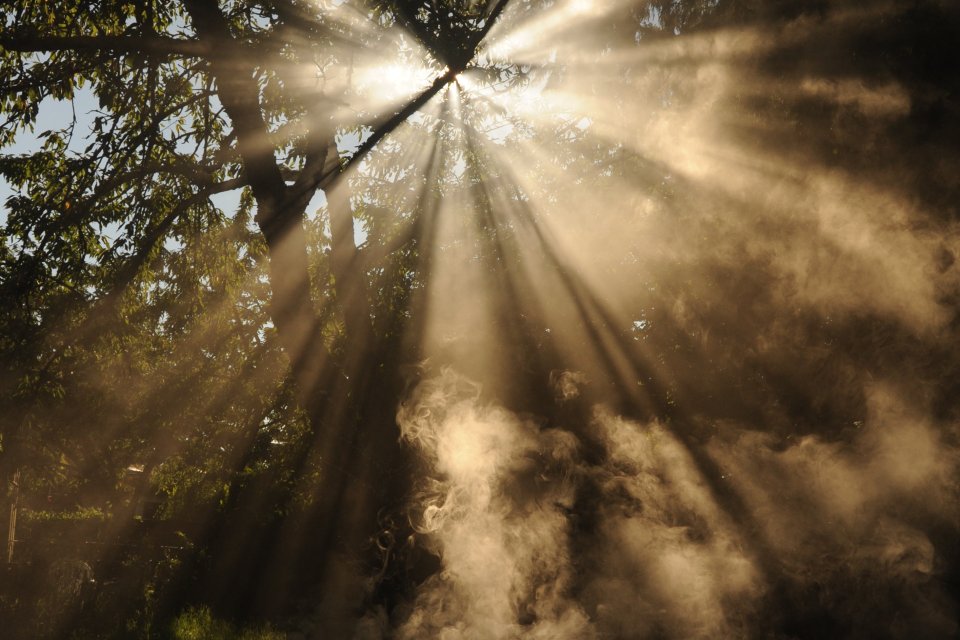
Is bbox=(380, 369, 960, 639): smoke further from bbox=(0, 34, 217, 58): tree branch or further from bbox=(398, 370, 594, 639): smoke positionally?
bbox=(0, 34, 217, 58): tree branch

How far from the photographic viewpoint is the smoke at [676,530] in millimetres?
4109

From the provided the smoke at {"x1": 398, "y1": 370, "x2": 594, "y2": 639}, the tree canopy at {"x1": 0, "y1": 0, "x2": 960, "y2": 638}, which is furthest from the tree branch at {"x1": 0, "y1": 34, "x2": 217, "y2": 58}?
the smoke at {"x1": 398, "y1": 370, "x2": 594, "y2": 639}

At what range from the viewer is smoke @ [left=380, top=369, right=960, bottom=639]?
4.11 metres

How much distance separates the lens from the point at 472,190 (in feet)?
32.6

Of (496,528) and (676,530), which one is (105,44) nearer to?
(496,528)

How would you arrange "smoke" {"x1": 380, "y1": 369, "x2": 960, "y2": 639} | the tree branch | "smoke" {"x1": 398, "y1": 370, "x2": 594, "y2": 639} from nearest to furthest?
1. "smoke" {"x1": 380, "y1": 369, "x2": 960, "y2": 639}
2. "smoke" {"x1": 398, "y1": 370, "x2": 594, "y2": 639}
3. the tree branch

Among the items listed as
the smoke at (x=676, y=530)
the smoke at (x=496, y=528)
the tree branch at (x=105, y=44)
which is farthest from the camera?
the tree branch at (x=105, y=44)

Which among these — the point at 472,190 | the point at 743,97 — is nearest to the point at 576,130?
the point at 472,190

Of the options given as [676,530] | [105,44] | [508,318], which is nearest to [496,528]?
[676,530]

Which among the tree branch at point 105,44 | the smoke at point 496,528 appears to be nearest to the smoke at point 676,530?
the smoke at point 496,528

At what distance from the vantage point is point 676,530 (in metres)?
5.13

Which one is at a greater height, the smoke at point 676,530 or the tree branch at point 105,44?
the tree branch at point 105,44

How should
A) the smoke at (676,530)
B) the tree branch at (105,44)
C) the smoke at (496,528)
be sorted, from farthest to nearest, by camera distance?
the tree branch at (105,44) → the smoke at (496,528) → the smoke at (676,530)

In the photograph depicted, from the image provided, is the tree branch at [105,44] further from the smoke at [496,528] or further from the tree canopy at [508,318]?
the smoke at [496,528]
